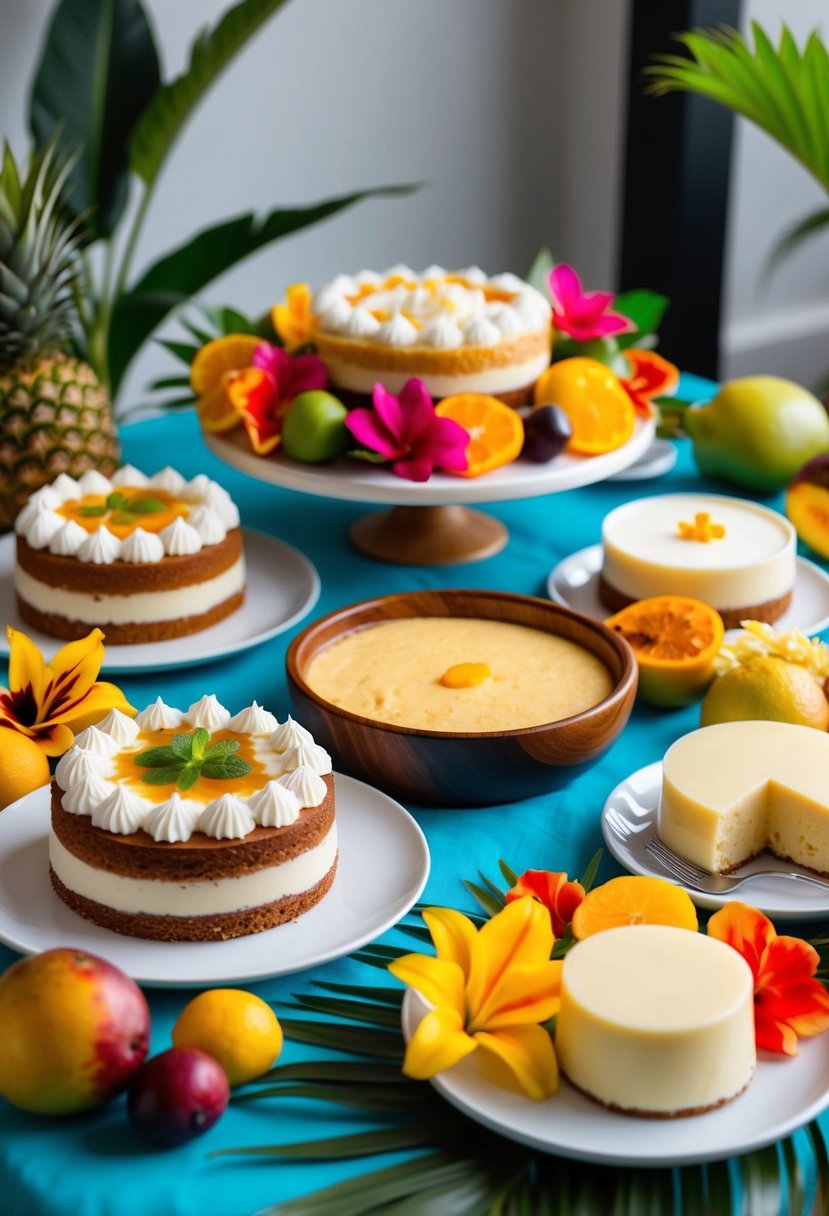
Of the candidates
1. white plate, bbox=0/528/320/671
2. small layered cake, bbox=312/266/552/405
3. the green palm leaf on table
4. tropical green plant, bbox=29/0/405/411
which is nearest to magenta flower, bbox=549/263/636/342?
small layered cake, bbox=312/266/552/405

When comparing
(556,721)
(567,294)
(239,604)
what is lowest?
(239,604)

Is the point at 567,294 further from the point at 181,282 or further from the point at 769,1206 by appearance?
the point at 769,1206

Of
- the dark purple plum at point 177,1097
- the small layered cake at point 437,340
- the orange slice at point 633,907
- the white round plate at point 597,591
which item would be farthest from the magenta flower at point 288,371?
the dark purple plum at point 177,1097

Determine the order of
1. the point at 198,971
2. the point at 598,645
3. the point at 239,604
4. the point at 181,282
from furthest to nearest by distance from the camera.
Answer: the point at 181,282 → the point at 239,604 → the point at 598,645 → the point at 198,971

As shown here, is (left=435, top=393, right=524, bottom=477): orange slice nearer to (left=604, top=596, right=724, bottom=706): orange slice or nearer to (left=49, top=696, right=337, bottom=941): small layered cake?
(left=604, top=596, right=724, bottom=706): orange slice

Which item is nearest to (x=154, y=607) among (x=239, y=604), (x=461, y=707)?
(x=239, y=604)

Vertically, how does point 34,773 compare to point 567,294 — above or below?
below

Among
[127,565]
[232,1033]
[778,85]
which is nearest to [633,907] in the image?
[232,1033]

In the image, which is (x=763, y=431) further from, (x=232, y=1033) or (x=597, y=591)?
(x=232, y=1033)

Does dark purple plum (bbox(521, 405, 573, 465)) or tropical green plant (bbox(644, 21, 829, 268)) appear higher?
tropical green plant (bbox(644, 21, 829, 268))

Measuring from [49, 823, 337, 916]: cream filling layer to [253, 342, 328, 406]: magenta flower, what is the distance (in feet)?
2.57

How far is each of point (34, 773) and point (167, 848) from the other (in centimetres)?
26

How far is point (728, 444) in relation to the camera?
1972 mm

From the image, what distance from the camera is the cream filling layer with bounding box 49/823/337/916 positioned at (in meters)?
1.04
